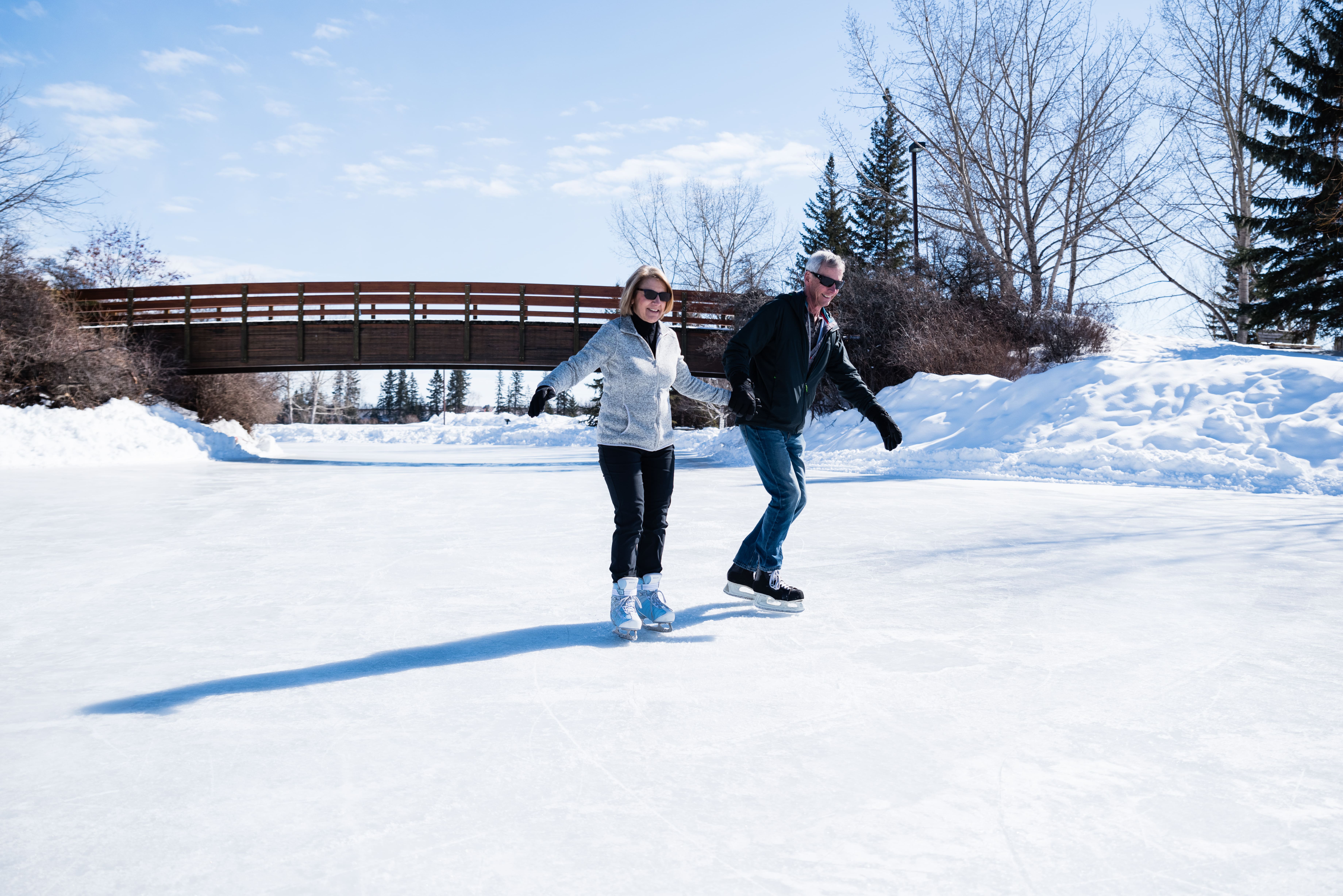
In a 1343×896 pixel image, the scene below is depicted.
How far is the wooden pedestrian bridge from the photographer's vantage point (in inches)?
759

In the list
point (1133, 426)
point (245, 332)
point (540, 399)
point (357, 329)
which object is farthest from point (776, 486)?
point (245, 332)

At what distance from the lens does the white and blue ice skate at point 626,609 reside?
11.1 feet

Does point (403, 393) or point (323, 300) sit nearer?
point (323, 300)

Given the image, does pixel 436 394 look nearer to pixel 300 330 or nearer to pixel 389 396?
pixel 389 396

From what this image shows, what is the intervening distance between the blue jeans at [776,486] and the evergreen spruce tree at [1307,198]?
1952cm

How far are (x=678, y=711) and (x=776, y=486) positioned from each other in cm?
154

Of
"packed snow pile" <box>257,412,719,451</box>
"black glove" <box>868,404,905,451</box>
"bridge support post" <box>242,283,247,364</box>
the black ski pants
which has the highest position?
"bridge support post" <box>242,283,247,364</box>

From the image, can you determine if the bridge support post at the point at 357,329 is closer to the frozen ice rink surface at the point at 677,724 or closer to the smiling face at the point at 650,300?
the frozen ice rink surface at the point at 677,724

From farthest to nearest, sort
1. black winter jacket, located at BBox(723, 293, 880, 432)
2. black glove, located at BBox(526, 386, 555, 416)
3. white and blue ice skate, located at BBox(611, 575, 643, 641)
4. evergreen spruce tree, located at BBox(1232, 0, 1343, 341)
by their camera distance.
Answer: evergreen spruce tree, located at BBox(1232, 0, 1343, 341) < black winter jacket, located at BBox(723, 293, 880, 432) < white and blue ice skate, located at BBox(611, 575, 643, 641) < black glove, located at BBox(526, 386, 555, 416)

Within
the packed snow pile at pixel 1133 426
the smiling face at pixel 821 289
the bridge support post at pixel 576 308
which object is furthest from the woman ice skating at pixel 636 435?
the bridge support post at pixel 576 308

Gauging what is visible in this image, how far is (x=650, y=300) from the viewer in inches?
139

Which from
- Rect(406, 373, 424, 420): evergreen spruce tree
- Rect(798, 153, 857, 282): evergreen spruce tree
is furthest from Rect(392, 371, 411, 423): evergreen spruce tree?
Rect(798, 153, 857, 282): evergreen spruce tree

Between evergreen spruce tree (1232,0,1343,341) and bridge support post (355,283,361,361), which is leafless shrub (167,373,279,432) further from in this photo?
evergreen spruce tree (1232,0,1343,341)

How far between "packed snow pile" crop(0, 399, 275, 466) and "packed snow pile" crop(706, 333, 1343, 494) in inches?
469
